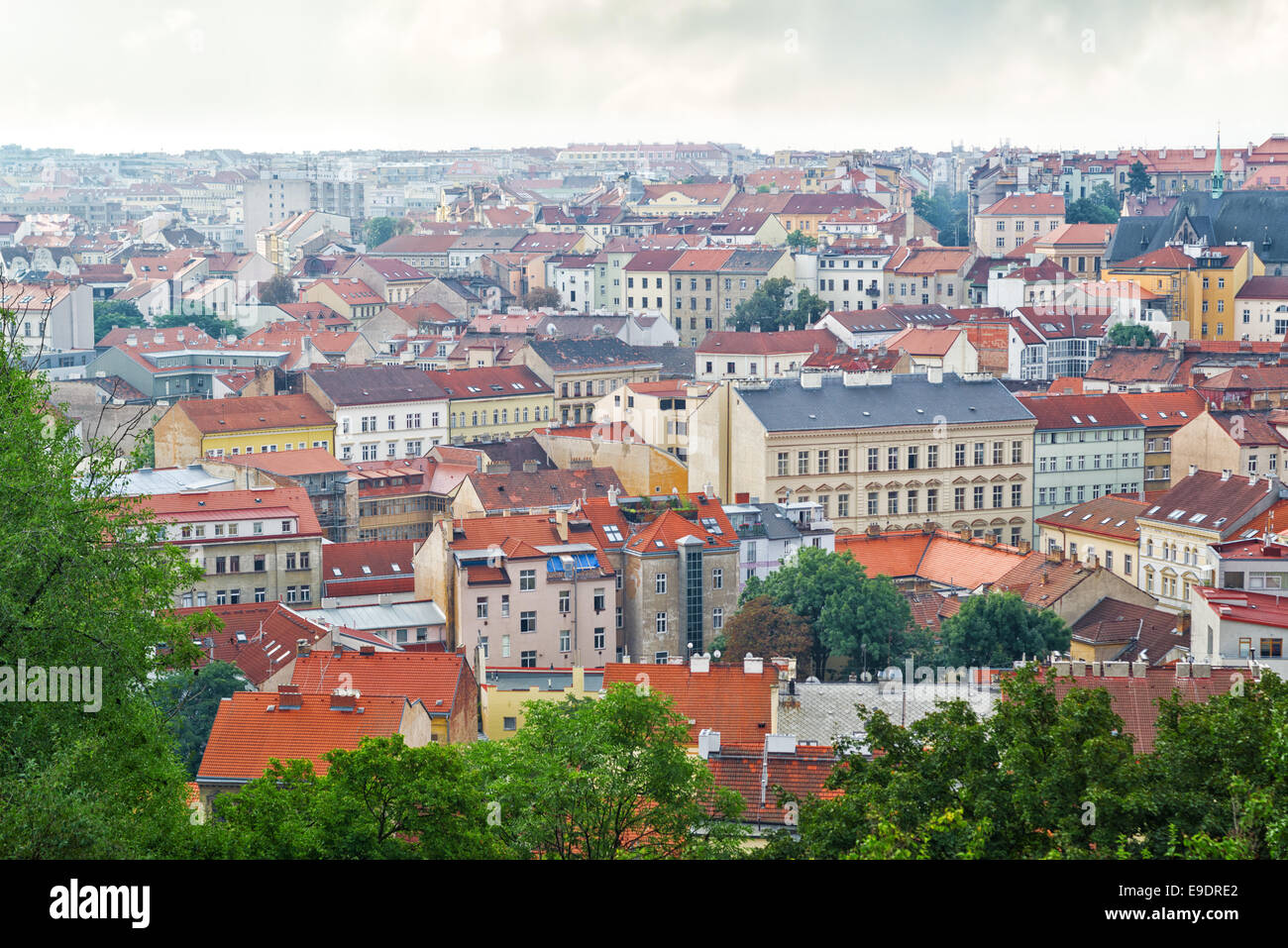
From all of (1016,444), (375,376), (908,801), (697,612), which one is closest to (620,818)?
(908,801)

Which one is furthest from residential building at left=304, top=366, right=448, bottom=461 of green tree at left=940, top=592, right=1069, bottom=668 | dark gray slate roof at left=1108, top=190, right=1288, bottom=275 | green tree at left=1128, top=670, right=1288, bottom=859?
green tree at left=1128, top=670, right=1288, bottom=859

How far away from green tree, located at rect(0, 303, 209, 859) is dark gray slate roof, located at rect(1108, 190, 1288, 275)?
3221 inches

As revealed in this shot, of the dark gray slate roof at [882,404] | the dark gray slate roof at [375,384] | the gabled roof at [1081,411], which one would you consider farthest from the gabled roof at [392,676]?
the dark gray slate roof at [375,384]

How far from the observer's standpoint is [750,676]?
30.6 m

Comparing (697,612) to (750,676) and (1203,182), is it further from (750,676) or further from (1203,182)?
(1203,182)

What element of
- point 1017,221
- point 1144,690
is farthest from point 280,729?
point 1017,221

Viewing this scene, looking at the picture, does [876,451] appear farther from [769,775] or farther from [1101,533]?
[769,775]

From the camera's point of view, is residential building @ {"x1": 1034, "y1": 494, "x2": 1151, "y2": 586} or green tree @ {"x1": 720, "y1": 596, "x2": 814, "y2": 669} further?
residential building @ {"x1": 1034, "y1": 494, "x2": 1151, "y2": 586}

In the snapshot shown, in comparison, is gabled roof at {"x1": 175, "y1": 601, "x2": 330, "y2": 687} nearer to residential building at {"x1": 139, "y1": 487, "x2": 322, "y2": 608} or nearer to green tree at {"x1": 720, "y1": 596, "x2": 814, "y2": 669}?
residential building at {"x1": 139, "y1": 487, "x2": 322, "y2": 608}

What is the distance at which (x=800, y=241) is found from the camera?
115 m

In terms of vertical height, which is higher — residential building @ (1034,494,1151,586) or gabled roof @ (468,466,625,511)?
gabled roof @ (468,466,625,511)

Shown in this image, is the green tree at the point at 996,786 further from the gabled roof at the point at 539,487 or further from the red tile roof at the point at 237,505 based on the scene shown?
the gabled roof at the point at 539,487

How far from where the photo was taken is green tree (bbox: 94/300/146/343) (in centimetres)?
10038
